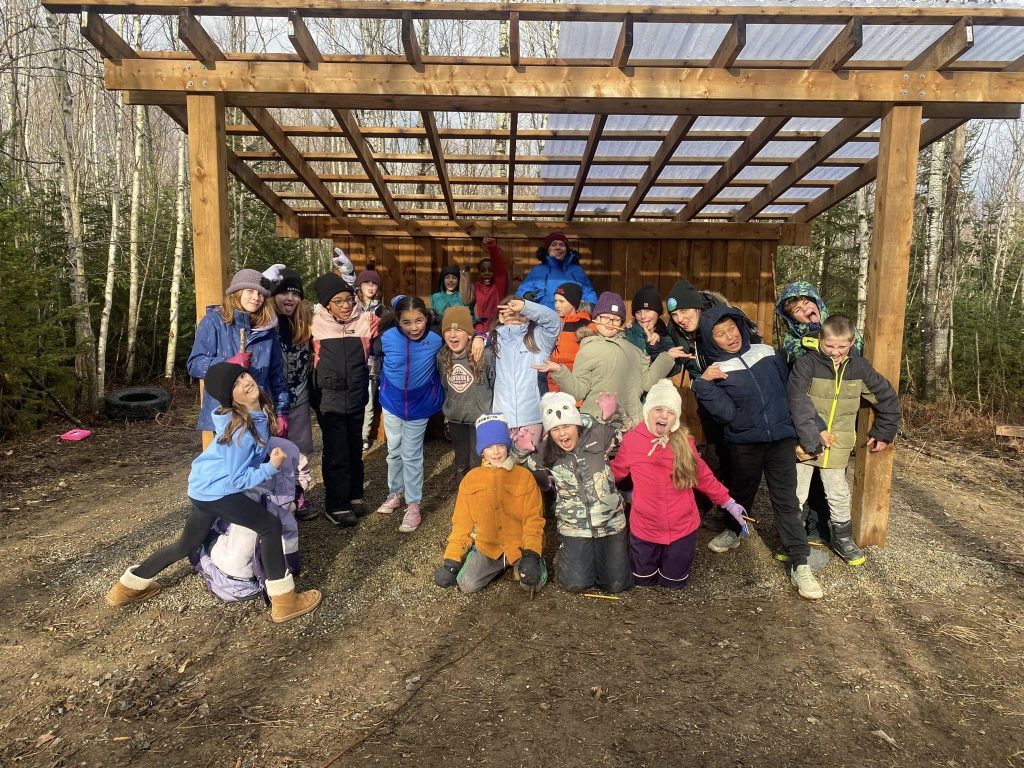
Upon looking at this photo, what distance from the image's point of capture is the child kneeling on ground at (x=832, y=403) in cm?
414

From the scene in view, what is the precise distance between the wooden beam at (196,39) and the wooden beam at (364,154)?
906mm

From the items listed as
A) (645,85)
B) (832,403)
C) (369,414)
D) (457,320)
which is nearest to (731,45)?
(645,85)

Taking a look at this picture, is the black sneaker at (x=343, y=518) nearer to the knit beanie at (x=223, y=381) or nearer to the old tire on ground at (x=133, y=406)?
the knit beanie at (x=223, y=381)

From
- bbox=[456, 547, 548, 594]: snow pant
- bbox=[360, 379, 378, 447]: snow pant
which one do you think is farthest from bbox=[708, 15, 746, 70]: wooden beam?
bbox=[360, 379, 378, 447]: snow pant

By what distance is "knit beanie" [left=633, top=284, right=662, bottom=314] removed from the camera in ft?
16.3

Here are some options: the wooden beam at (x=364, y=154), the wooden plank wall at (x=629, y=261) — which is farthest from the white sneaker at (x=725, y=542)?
the wooden plank wall at (x=629, y=261)

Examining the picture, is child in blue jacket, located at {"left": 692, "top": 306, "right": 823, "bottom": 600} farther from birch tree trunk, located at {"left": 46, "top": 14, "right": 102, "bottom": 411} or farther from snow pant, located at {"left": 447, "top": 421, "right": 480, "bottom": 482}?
birch tree trunk, located at {"left": 46, "top": 14, "right": 102, "bottom": 411}

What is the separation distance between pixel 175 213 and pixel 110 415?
16.8 ft

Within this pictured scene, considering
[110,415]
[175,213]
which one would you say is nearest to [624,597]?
[110,415]

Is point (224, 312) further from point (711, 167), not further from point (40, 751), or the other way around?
point (711, 167)

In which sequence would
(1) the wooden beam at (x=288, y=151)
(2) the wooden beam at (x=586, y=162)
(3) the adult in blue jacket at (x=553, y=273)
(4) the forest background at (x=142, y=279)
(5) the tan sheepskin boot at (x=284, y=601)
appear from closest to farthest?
(5) the tan sheepskin boot at (x=284, y=601), (1) the wooden beam at (x=288, y=151), (2) the wooden beam at (x=586, y=162), (3) the adult in blue jacket at (x=553, y=273), (4) the forest background at (x=142, y=279)

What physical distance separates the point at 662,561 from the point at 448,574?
→ 1386 mm

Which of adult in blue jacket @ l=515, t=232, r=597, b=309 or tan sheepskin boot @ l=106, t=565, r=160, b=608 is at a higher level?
adult in blue jacket @ l=515, t=232, r=597, b=309

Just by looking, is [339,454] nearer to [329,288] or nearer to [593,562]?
[329,288]
